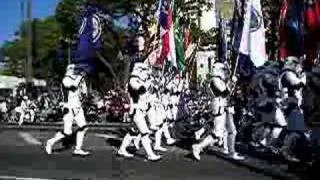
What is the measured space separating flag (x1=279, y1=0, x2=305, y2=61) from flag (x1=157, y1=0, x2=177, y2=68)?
25.4ft

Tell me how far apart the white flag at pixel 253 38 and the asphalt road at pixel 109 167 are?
267cm

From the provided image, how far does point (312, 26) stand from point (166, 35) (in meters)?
8.55

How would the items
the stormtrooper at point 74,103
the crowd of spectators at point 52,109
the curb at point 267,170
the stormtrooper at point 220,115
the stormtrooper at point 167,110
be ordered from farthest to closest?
the crowd of spectators at point 52,109
the stormtrooper at point 167,110
the stormtrooper at point 74,103
the stormtrooper at point 220,115
the curb at point 267,170

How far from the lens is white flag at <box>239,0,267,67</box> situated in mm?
17844

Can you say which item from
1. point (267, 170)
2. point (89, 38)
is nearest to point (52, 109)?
point (89, 38)

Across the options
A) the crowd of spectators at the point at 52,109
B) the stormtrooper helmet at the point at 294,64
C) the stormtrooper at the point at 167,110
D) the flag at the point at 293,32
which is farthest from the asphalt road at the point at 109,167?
the crowd of spectators at the point at 52,109

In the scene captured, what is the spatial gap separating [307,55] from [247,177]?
4906mm

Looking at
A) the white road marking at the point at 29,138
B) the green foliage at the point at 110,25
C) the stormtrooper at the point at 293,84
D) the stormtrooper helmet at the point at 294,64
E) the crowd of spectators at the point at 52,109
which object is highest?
the green foliage at the point at 110,25

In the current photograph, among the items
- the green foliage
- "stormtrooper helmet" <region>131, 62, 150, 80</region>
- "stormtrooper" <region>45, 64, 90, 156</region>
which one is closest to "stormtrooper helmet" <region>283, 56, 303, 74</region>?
"stormtrooper helmet" <region>131, 62, 150, 80</region>

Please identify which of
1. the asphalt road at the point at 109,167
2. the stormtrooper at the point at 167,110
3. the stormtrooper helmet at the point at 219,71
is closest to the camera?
the asphalt road at the point at 109,167

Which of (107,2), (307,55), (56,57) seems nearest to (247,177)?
(307,55)

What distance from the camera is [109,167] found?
14.9 metres

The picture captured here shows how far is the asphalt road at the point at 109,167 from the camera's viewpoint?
1354 cm

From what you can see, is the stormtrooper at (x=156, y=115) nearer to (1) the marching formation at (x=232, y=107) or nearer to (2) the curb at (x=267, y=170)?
(1) the marching formation at (x=232, y=107)
